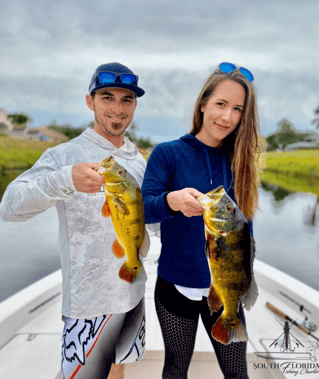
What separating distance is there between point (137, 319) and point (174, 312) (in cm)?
60

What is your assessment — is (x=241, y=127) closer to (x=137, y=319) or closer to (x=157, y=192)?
(x=157, y=192)

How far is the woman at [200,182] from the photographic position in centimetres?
204

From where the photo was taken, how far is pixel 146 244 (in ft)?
5.86

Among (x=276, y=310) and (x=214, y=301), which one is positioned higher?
(x=214, y=301)

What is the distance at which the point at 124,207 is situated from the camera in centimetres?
163

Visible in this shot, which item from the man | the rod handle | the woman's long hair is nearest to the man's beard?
the man

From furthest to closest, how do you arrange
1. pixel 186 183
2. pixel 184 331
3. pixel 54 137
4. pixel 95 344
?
pixel 54 137 → pixel 95 344 → pixel 184 331 → pixel 186 183

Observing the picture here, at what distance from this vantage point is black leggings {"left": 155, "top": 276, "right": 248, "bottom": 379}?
7.10 ft

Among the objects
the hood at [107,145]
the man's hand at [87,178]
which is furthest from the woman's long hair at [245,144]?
the man's hand at [87,178]

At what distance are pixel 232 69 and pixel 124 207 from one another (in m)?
1.18

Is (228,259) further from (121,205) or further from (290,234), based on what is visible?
(290,234)

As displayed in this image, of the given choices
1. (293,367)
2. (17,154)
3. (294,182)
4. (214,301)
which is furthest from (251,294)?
(294,182)

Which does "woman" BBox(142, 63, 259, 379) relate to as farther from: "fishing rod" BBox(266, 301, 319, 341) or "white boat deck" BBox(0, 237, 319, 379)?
"fishing rod" BBox(266, 301, 319, 341)

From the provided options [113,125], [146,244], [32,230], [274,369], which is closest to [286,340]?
[274,369]
